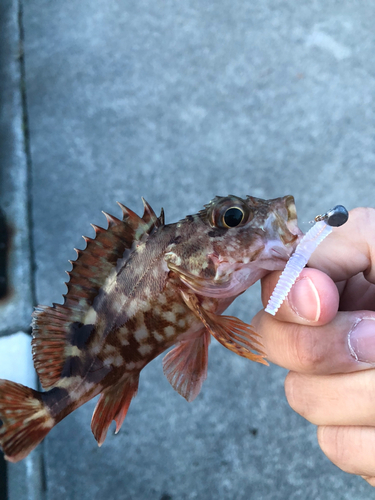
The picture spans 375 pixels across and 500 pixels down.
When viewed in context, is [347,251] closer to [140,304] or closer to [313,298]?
[313,298]

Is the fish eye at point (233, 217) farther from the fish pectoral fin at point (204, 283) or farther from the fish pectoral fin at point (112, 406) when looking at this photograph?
the fish pectoral fin at point (112, 406)

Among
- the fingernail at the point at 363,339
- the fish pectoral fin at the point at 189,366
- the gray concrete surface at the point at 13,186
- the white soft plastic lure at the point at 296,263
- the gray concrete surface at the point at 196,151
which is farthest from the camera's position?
the gray concrete surface at the point at 13,186

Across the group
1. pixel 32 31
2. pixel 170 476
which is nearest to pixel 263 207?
pixel 170 476

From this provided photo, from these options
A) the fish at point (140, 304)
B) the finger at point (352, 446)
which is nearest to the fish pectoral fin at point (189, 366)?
the fish at point (140, 304)

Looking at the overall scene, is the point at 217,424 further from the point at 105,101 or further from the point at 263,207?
the point at 105,101

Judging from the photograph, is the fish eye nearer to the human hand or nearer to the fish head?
the fish head

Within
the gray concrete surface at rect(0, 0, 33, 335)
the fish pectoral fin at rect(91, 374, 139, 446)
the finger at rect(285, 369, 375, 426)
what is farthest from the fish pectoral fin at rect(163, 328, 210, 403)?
the gray concrete surface at rect(0, 0, 33, 335)
